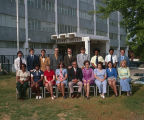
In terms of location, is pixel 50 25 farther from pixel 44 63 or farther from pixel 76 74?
pixel 76 74

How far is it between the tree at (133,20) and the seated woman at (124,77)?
2.52 ft

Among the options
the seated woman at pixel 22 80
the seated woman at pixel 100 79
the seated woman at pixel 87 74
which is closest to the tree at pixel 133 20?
the seated woman at pixel 100 79

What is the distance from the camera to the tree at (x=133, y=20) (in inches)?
306

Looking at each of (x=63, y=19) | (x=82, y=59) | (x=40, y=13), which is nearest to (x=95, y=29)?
(x=63, y=19)

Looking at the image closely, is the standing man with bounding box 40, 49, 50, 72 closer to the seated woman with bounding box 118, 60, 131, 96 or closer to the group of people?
the group of people

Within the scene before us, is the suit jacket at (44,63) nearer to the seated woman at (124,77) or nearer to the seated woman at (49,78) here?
the seated woman at (49,78)

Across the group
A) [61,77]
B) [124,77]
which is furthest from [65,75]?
[124,77]

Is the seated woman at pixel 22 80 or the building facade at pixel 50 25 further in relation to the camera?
the building facade at pixel 50 25

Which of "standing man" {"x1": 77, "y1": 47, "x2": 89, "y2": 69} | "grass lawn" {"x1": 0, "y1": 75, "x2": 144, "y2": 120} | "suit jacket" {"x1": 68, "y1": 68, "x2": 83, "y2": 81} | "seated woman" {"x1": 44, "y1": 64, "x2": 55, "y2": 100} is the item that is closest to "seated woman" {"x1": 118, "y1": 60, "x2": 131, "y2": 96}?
"grass lawn" {"x1": 0, "y1": 75, "x2": 144, "y2": 120}

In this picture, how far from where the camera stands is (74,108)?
24.0 feet

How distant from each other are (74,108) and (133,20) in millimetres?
3857

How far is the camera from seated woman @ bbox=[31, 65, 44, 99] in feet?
28.9

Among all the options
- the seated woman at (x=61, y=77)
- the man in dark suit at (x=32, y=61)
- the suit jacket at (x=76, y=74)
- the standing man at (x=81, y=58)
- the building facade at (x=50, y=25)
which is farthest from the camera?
the building facade at (x=50, y=25)

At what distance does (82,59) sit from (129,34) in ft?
6.99
